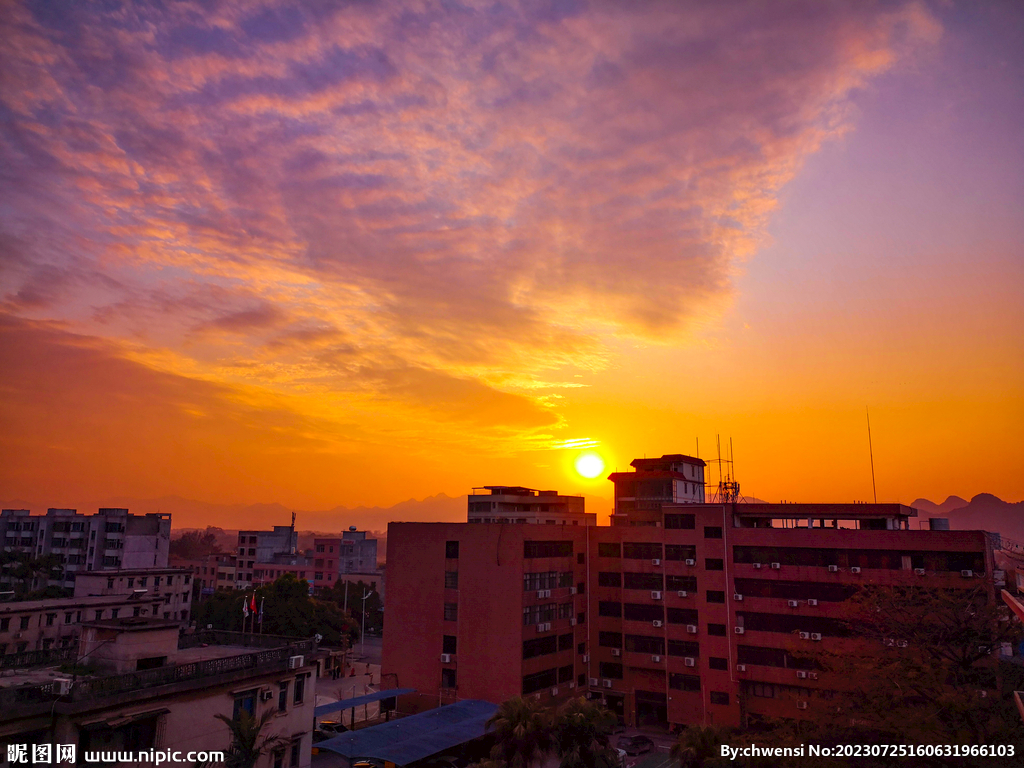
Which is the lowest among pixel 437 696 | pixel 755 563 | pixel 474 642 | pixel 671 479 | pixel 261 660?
pixel 437 696

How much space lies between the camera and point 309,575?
4783 inches

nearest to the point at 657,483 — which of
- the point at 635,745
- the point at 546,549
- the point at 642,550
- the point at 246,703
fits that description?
the point at 642,550

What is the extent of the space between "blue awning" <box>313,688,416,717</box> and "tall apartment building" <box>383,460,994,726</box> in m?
2.93

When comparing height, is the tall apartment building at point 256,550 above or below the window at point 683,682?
above

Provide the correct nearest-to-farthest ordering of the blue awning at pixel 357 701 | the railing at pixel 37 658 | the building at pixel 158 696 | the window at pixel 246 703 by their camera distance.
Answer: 1. the building at pixel 158 696
2. the railing at pixel 37 658
3. the window at pixel 246 703
4. the blue awning at pixel 357 701

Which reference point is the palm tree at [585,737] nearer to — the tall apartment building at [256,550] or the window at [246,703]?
the window at [246,703]

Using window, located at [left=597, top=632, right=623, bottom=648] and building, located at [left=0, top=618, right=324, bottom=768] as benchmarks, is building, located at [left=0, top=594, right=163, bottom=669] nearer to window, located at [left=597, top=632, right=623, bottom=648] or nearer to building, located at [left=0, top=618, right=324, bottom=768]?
building, located at [left=0, top=618, right=324, bottom=768]

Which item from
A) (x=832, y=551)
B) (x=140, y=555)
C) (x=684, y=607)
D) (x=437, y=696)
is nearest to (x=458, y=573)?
(x=437, y=696)

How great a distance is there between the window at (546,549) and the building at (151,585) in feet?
140

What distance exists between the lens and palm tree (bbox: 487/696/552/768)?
34688 mm

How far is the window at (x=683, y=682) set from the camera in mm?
53688

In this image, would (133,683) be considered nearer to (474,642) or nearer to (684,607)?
(474,642)

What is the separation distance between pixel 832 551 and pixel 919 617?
13.4 meters

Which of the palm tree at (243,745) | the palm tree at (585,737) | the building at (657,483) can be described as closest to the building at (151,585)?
the palm tree at (243,745)
